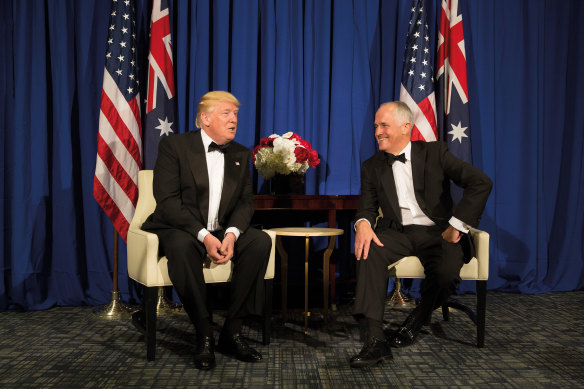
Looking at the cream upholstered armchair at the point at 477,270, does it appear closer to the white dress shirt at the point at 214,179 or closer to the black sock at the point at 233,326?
the black sock at the point at 233,326

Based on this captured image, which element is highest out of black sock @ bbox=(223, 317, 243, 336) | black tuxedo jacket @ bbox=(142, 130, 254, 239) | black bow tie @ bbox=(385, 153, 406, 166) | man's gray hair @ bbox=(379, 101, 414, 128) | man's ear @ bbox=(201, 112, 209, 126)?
man's gray hair @ bbox=(379, 101, 414, 128)

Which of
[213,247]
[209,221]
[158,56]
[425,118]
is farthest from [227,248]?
[425,118]

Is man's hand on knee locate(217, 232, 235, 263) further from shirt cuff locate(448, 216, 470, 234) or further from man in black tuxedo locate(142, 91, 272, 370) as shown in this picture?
shirt cuff locate(448, 216, 470, 234)

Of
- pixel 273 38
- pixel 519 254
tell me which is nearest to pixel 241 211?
pixel 273 38

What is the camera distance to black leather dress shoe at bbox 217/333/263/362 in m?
2.51

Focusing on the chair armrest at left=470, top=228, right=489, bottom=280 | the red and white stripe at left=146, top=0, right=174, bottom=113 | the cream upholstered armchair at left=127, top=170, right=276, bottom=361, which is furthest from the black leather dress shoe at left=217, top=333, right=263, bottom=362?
the red and white stripe at left=146, top=0, right=174, bottom=113

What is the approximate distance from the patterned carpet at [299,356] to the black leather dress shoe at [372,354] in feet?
0.14

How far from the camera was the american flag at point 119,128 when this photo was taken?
3510 mm

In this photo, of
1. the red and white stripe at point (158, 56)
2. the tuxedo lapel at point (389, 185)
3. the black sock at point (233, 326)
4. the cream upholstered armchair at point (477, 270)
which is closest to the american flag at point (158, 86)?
the red and white stripe at point (158, 56)

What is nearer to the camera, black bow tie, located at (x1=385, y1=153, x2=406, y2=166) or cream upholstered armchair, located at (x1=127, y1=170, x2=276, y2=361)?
cream upholstered armchair, located at (x1=127, y1=170, x2=276, y2=361)

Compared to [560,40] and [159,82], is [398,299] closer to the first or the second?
[159,82]

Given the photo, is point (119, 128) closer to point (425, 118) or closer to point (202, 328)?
point (202, 328)

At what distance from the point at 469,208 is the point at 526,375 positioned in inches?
33.7

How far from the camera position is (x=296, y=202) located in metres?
3.47
